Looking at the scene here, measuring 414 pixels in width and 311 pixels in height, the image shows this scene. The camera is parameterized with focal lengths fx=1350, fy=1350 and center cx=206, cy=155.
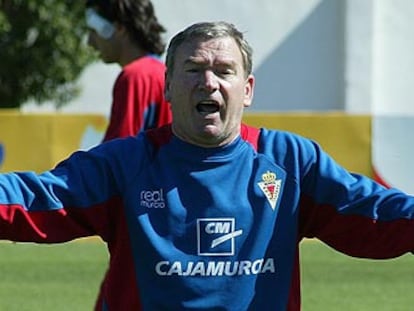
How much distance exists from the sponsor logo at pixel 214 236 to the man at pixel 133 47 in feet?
7.74

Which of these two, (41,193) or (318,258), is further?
(318,258)

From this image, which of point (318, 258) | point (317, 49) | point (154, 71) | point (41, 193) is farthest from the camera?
point (317, 49)

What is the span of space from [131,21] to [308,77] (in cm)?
2428

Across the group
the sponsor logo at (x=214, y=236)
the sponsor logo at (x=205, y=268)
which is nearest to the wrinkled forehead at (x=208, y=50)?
the sponsor logo at (x=214, y=236)

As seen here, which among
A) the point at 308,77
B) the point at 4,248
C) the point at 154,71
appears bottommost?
the point at 308,77

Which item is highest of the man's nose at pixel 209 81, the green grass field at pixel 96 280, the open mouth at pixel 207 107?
the man's nose at pixel 209 81

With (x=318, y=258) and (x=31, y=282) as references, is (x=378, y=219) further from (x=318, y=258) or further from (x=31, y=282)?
(x=318, y=258)

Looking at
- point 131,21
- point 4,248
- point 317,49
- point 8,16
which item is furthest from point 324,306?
point 317,49

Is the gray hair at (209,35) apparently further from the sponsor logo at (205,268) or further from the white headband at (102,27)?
the white headband at (102,27)

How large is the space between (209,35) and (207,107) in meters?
0.23

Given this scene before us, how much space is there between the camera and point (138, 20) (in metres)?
6.75

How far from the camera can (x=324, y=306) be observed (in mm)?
9617

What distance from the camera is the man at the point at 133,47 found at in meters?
6.39

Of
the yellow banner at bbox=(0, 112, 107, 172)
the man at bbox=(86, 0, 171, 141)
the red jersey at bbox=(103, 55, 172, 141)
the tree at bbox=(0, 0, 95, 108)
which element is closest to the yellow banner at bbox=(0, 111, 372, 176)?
the yellow banner at bbox=(0, 112, 107, 172)
